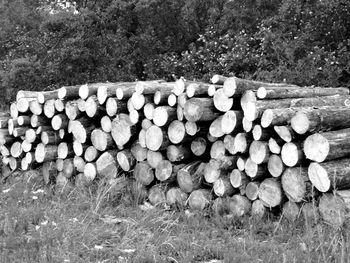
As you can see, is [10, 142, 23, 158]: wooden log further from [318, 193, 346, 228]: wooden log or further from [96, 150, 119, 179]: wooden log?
[318, 193, 346, 228]: wooden log

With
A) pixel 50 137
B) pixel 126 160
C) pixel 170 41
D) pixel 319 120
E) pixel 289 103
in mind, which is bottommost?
pixel 126 160

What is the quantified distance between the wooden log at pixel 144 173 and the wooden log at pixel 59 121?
3.87 feet

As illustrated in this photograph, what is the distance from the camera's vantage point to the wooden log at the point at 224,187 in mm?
5680

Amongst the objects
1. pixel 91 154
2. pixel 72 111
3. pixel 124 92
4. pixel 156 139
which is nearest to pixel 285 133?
pixel 156 139

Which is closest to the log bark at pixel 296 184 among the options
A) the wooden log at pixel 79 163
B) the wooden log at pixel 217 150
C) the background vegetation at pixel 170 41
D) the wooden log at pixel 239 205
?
the wooden log at pixel 239 205

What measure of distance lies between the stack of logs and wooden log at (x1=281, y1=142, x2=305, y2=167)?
0.01 metres

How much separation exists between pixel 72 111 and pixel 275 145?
8.74ft

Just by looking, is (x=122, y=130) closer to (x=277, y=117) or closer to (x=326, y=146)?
(x=277, y=117)

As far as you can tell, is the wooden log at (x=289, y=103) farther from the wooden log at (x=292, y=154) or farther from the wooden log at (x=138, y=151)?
the wooden log at (x=138, y=151)

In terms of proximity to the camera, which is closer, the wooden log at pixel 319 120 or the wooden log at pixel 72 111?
the wooden log at pixel 319 120

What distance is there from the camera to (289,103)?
18.8 ft

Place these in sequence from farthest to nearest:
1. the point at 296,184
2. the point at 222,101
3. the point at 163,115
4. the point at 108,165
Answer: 1. the point at 108,165
2. the point at 163,115
3. the point at 222,101
4. the point at 296,184

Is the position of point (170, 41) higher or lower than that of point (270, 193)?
higher

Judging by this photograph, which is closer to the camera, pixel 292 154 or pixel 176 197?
pixel 292 154
